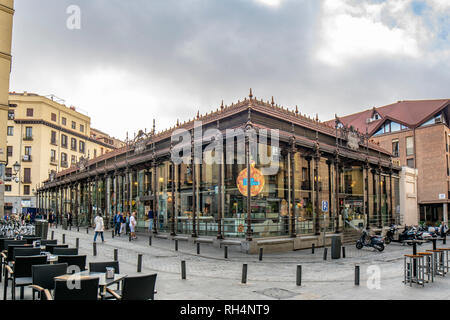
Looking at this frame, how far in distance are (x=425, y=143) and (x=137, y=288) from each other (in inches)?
1930

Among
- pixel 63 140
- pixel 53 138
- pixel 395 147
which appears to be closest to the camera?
pixel 395 147

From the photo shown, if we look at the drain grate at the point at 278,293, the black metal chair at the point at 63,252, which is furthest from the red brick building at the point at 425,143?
the black metal chair at the point at 63,252

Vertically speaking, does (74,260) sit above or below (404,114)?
below

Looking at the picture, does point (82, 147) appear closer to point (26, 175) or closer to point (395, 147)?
point (26, 175)

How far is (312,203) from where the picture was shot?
2528 cm

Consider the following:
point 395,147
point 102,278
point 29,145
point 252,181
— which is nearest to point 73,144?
point 29,145

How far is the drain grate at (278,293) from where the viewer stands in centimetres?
955

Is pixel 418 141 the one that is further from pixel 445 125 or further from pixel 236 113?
pixel 236 113

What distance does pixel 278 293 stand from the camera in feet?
32.5

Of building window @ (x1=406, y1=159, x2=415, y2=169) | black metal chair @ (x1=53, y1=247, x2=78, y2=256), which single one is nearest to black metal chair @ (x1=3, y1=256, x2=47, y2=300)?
black metal chair @ (x1=53, y1=247, x2=78, y2=256)

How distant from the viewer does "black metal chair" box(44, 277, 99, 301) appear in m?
5.85
